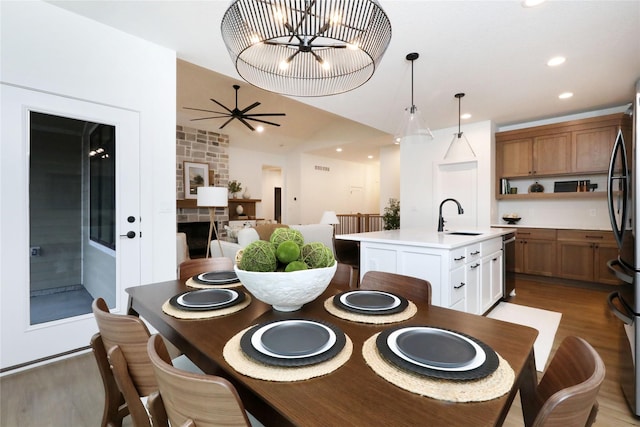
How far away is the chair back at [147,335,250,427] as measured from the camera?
566mm

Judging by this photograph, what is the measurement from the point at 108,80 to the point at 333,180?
7139 mm

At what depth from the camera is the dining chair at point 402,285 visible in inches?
55.3

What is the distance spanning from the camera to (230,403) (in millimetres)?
569

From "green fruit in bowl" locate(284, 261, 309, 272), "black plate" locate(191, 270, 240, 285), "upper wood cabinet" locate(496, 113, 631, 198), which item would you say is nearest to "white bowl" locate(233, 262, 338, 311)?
"green fruit in bowl" locate(284, 261, 309, 272)


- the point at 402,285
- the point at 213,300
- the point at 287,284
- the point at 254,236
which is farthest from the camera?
the point at 254,236

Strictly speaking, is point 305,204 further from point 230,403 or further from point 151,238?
point 230,403

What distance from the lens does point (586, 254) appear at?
3.98 m

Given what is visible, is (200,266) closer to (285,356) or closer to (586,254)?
(285,356)

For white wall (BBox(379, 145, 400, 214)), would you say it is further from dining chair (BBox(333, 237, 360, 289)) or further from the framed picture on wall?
dining chair (BBox(333, 237, 360, 289))

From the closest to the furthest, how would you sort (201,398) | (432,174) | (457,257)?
(201,398) < (457,257) < (432,174)

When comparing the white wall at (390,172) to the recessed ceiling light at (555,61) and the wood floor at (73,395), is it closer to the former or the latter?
the recessed ceiling light at (555,61)

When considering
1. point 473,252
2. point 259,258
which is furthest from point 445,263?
point 259,258

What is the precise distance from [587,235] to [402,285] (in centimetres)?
402

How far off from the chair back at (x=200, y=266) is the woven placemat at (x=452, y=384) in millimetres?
1479
